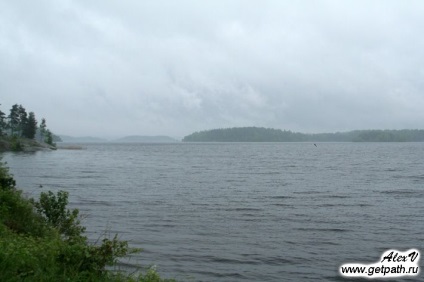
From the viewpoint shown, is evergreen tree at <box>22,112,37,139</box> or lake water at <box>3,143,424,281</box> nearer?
lake water at <box>3,143,424,281</box>

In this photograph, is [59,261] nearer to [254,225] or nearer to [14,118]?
[254,225]

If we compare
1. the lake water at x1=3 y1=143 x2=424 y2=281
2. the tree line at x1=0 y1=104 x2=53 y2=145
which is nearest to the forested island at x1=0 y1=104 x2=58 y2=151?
the tree line at x1=0 y1=104 x2=53 y2=145

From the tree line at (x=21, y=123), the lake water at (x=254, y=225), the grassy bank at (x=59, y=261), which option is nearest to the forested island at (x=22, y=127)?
the tree line at (x=21, y=123)

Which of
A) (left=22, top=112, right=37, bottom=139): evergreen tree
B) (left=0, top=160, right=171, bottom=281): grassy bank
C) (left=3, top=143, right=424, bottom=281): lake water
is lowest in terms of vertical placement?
(left=3, top=143, right=424, bottom=281): lake water

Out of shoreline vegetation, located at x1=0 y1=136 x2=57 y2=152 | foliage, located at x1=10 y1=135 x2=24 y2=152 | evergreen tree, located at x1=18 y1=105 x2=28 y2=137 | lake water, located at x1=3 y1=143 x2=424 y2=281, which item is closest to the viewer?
lake water, located at x1=3 y1=143 x2=424 y2=281

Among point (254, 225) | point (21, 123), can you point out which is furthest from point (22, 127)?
point (254, 225)

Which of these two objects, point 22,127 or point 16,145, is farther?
point 22,127

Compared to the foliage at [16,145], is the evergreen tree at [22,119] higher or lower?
higher

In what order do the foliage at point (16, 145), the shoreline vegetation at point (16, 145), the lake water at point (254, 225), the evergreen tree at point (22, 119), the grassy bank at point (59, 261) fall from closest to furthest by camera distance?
the grassy bank at point (59, 261), the lake water at point (254, 225), the foliage at point (16, 145), the shoreline vegetation at point (16, 145), the evergreen tree at point (22, 119)

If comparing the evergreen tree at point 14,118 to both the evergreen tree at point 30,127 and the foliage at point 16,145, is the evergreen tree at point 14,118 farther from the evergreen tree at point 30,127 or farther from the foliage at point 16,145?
the foliage at point 16,145

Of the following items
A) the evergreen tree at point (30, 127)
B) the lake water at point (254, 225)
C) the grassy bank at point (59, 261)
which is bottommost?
the lake water at point (254, 225)

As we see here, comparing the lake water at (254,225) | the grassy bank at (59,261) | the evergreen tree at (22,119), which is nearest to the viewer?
the grassy bank at (59,261)

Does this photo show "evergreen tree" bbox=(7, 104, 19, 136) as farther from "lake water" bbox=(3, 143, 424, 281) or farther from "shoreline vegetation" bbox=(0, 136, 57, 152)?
"lake water" bbox=(3, 143, 424, 281)

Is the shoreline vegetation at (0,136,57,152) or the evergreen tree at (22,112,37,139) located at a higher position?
the evergreen tree at (22,112,37,139)
